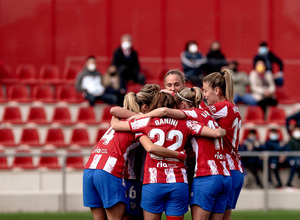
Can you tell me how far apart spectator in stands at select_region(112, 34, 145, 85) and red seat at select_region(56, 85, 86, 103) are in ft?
3.53

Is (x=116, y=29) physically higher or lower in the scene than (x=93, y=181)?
higher

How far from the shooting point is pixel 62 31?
661 inches

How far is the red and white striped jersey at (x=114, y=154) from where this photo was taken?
233 inches

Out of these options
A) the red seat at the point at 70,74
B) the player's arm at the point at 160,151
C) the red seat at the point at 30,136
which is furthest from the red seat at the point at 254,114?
the player's arm at the point at 160,151

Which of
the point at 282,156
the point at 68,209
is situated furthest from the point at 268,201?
the point at 68,209

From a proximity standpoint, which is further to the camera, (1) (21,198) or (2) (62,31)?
(2) (62,31)

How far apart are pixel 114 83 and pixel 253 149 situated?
11.6 ft

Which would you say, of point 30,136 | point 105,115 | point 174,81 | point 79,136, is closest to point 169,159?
point 174,81

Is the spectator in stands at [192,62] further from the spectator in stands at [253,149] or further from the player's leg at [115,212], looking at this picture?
the player's leg at [115,212]

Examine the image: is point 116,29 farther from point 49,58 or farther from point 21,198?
point 21,198

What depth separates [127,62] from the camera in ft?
46.2

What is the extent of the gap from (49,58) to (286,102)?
6.30m

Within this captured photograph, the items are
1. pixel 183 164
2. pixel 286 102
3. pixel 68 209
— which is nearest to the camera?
pixel 183 164

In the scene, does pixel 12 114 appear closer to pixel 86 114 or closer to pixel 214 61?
pixel 86 114
